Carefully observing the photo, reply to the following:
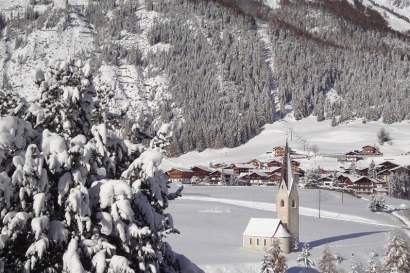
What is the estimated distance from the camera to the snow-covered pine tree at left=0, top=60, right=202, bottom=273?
31.6 ft

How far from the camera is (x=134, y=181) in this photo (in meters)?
10.3

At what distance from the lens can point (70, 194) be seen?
961 centimetres

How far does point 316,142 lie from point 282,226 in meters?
117

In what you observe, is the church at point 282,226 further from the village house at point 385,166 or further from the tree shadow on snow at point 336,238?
the village house at point 385,166

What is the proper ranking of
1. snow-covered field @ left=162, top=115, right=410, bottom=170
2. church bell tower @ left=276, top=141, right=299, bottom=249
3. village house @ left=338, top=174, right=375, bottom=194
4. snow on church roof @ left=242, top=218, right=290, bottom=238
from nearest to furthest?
snow on church roof @ left=242, top=218, right=290, bottom=238
church bell tower @ left=276, top=141, right=299, bottom=249
village house @ left=338, top=174, right=375, bottom=194
snow-covered field @ left=162, top=115, right=410, bottom=170

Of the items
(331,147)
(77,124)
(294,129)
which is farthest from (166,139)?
(294,129)

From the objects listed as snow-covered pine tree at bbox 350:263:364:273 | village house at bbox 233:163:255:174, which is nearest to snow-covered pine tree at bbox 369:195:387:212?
snow-covered pine tree at bbox 350:263:364:273

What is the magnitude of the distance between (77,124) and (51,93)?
25.9 inches

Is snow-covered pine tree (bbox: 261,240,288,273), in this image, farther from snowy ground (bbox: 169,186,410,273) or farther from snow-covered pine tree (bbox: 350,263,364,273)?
snow-covered pine tree (bbox: 350,263,364,273)

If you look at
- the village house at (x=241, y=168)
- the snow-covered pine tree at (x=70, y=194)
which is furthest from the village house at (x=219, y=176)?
the snow-covered pine tree at (x=70, y=194)

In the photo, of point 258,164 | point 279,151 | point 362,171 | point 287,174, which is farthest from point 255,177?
point 287,174

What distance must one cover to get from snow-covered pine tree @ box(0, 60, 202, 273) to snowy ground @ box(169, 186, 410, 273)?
34.0 metres

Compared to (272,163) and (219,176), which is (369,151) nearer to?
(272,163)

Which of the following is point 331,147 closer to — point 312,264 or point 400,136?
point 400,136
